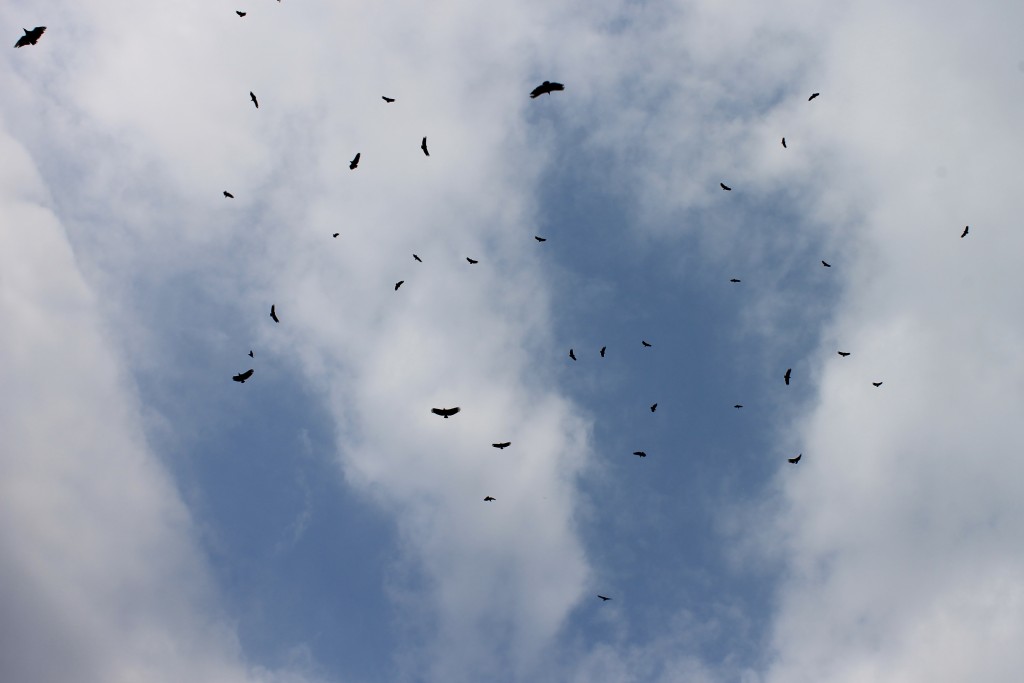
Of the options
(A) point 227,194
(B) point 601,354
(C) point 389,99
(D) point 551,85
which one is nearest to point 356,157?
(C) point 389,99

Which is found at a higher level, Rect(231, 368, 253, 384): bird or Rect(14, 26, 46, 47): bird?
Rect(14, 26, 46, 47): bird

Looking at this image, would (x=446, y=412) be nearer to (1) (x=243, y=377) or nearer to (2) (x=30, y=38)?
(1) (x=243, y=377)

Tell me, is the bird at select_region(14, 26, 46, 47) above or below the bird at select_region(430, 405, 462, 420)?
above

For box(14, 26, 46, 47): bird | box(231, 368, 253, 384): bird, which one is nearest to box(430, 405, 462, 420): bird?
box(231, 368, 253, 384): bird

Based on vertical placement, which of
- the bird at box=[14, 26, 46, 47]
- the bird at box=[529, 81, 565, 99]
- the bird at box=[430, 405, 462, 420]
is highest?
A: the bird at box=[529, 81, 565, 99]

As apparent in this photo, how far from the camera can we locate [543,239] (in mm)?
55312

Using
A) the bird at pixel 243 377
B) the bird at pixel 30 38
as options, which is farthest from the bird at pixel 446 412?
the bird at pixel 30 38

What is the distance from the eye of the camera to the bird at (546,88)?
1460 inches

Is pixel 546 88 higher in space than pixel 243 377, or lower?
higher

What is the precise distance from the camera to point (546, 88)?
37094mm

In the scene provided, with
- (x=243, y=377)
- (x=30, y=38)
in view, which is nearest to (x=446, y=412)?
(x=243, y=377)

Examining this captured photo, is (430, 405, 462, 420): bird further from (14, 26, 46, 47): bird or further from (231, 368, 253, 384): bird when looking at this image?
(14, 26, 46, 47): bird

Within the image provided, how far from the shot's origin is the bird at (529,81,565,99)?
122 feet

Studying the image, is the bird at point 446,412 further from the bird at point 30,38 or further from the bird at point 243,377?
the bird at point 30,38
